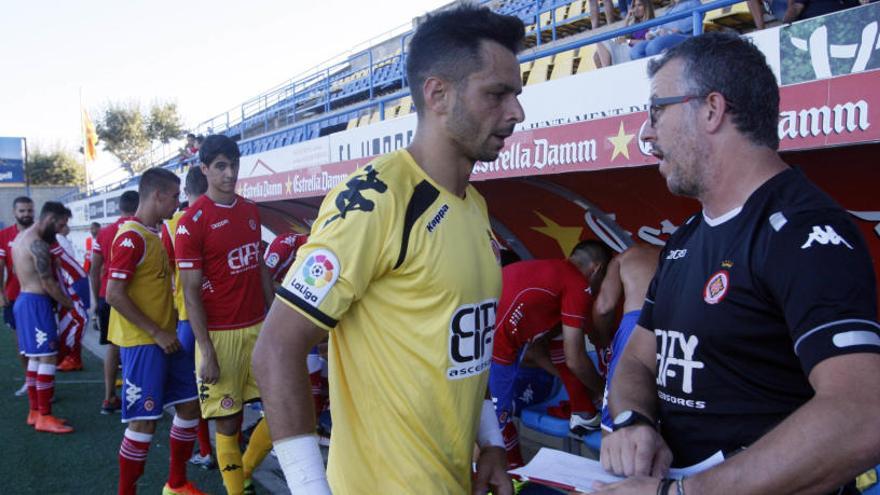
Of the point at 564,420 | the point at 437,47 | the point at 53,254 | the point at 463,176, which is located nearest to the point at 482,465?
the point at 463,176

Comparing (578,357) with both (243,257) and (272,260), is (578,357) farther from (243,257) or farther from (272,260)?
(272,260)

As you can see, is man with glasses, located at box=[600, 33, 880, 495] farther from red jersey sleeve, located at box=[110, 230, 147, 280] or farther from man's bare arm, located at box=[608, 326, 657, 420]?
red jersey sleeve, located at box=[110, 230, 147, 280]

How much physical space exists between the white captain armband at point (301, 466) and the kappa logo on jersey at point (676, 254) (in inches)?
36.0

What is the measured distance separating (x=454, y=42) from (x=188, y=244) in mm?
2700

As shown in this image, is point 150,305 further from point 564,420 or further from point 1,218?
point 1,218

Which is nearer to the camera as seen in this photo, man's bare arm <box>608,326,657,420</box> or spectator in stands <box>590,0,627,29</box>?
man's bare arm <box>608,326,657,420</box>

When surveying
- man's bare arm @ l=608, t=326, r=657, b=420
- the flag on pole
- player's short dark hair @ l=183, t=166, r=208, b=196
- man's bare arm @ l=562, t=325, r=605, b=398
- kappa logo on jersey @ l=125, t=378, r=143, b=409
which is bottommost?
kappa logo on jersey @ l=125, t=378, r=143, b=409

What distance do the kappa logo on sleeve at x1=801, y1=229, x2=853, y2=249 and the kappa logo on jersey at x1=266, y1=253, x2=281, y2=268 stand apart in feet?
13.5

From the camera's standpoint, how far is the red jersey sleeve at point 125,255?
13.6ft

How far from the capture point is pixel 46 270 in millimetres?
6305

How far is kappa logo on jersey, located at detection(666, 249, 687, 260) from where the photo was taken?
5.13ft

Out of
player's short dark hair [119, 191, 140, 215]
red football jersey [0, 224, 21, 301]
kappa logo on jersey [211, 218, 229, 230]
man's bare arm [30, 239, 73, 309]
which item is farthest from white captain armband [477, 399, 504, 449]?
red football jersey [0, 224, 21, 301]

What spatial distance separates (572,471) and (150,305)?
3.63m

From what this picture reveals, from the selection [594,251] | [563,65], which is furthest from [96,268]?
[563,65]
